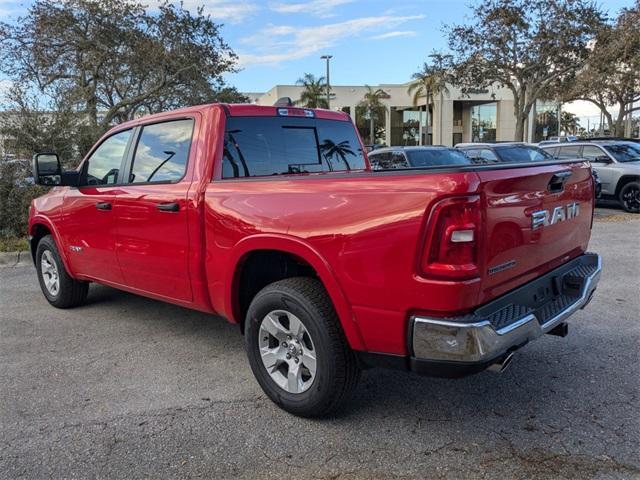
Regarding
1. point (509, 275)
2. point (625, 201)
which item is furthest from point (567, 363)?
point (625, 201)

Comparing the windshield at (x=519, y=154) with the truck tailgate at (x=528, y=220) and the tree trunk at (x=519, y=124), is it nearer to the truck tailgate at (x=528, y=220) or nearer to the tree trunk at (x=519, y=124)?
the truck tailgate at (x=528, y=220)

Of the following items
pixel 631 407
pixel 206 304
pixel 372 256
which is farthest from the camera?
pixel 206 304

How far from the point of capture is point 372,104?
55500 millimetres

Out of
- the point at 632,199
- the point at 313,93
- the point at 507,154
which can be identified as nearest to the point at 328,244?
the point at 507,154

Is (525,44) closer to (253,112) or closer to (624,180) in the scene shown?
(624,180)

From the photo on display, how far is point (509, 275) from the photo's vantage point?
2902mm

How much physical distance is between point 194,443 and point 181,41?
2271 centimetres

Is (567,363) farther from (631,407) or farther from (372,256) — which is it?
(372,256)

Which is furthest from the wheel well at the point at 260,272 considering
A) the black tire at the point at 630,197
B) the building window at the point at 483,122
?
the building window at the point at 483,122

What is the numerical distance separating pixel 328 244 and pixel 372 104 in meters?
54.5

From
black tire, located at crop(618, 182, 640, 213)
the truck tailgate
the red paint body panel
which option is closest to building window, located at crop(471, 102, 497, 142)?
black tire, located at crop(618, 182, 640, 213)

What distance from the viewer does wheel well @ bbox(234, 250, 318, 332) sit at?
3502 millimetres

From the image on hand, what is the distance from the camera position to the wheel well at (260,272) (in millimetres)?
3502

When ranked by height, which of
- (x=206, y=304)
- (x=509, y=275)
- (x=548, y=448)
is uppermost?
(x=509, y=275)
